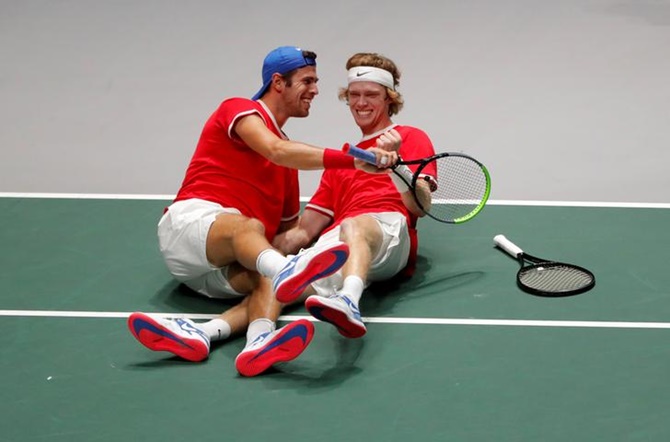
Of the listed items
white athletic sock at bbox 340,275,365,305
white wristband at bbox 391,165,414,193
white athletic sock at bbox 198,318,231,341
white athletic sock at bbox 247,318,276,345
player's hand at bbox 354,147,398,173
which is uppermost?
player's hand at bbox 354,147,398,173

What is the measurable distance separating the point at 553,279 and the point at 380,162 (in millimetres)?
1368

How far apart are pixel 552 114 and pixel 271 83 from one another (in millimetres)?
3591

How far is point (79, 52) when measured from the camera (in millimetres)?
10742

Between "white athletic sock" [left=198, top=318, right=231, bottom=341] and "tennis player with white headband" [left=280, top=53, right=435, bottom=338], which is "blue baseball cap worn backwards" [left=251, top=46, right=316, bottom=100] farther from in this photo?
"white athletic sock" [left=198, top=318, right=231, bottom=341]

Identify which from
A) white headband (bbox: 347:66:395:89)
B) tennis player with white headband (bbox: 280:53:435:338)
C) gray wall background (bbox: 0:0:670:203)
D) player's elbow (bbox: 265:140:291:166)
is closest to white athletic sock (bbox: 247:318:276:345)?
tennis player with white headband (bbox: 280:53:435:338)

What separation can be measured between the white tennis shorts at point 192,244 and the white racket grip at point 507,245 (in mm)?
1634

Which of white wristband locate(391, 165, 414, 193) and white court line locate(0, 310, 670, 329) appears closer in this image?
white court line locate(0, 310, 670, 329)

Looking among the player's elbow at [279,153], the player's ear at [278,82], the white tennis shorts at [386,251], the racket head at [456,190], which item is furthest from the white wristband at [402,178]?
the player's ear at [278,82]

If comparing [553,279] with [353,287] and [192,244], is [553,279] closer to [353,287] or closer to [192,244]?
[353,287]

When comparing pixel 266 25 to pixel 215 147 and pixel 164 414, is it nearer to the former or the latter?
pixel 215 147

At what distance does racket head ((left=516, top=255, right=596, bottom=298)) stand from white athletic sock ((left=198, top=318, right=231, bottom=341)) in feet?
5.43

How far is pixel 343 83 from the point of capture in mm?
9891

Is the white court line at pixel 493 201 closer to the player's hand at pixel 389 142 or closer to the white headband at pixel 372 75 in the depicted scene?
the white headband at pixel 372 75

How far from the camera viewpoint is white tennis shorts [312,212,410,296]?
5.98 m
